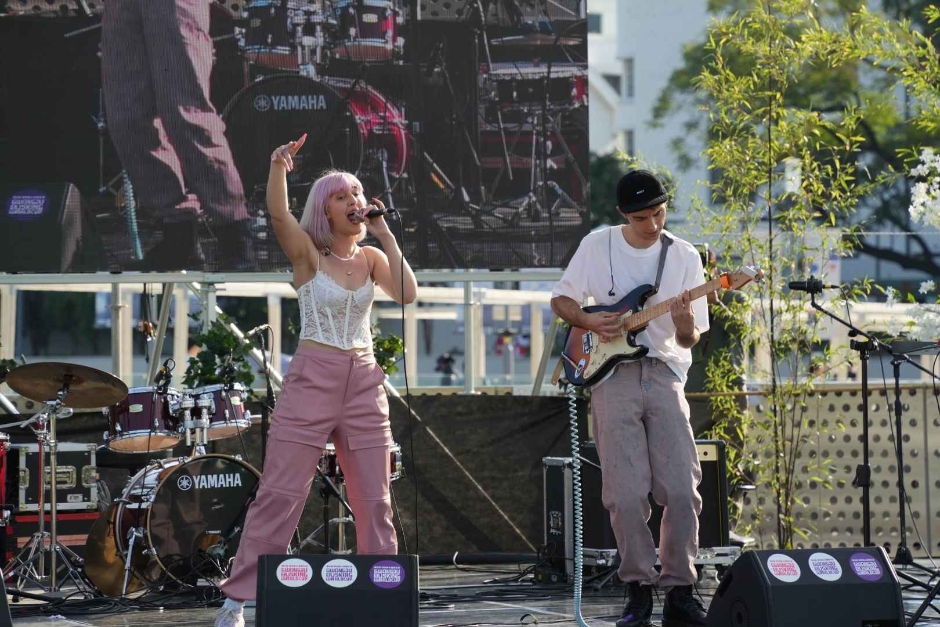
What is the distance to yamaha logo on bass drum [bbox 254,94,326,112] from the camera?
305 inches

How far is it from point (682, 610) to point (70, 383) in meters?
3.40

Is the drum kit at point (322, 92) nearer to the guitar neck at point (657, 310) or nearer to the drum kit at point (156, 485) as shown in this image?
the drum kit at point (156, 485)

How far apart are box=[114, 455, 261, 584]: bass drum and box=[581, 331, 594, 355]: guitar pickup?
219 cm

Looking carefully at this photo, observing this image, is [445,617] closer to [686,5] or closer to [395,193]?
[395,193]

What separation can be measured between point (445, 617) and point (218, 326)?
2649 mm

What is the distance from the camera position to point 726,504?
6.87 metres

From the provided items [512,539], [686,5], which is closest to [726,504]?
[512,539]

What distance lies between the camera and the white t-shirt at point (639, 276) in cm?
493

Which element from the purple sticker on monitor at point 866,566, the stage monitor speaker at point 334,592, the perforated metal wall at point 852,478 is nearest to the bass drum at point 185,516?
the stage monitor speaker at point 334,592

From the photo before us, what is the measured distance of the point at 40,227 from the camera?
7590 mm

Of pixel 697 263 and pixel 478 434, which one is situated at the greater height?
pixel 697 263

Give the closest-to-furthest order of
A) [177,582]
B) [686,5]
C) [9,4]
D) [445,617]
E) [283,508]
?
[283,508]
[445,617]
[177,582]
[9,4]
[686,5]

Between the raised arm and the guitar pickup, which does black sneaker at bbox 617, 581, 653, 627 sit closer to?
the guitar pickup

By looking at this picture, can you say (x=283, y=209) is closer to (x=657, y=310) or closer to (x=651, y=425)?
(x=657, y=310)
